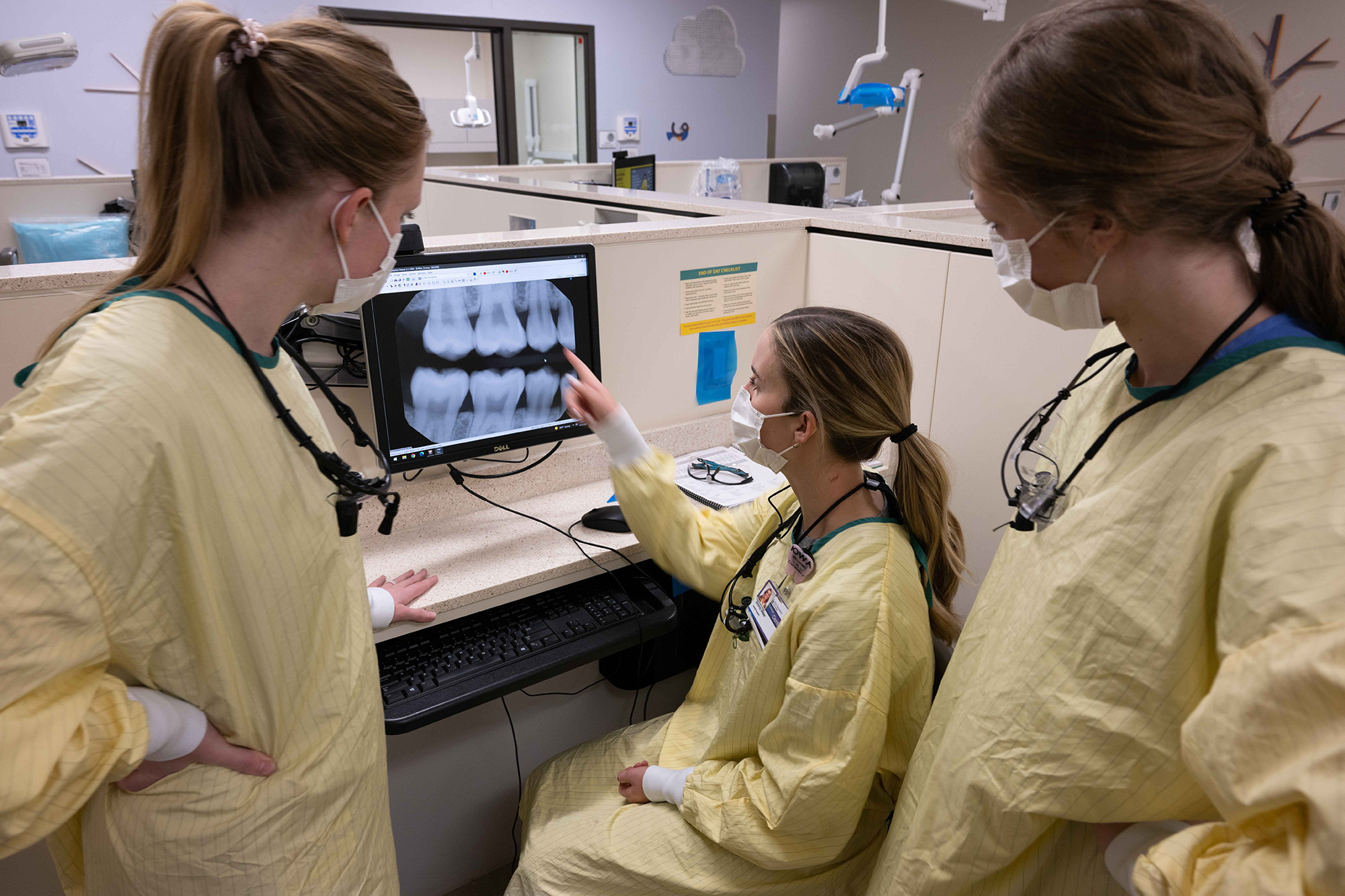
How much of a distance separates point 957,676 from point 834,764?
8.7 inches

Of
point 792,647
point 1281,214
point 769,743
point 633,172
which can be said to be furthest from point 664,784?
point 633,172

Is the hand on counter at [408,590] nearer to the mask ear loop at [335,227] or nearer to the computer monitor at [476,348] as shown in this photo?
the computer monitor at [476,348]

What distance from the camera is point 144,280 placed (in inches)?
28.7

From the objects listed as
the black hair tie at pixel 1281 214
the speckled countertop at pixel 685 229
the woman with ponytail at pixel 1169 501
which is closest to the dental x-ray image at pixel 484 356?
the speckled countertop at pixel 685 229

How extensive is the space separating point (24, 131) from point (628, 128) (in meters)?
3.93

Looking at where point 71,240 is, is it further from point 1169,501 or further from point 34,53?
point 1169,501

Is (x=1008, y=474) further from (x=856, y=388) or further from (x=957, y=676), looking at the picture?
(x=957, y=676)

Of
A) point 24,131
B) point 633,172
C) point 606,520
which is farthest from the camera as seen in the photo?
point 24,131

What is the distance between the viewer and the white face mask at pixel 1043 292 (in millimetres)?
734

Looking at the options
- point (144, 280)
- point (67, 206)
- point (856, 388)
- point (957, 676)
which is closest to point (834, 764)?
point (957, 676)

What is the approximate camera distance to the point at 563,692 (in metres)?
1.75

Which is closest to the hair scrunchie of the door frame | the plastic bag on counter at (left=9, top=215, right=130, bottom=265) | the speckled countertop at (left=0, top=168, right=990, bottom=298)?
the speckled countertop at (left=0, top=168, right=990, bottom=298)

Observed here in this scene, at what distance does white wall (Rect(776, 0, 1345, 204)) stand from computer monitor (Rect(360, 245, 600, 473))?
3528 millimetres

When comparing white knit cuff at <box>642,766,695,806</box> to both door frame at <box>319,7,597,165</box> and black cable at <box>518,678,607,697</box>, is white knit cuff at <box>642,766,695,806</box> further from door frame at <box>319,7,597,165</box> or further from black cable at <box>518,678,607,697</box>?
door frame at <box>319,7,597,165</box>
